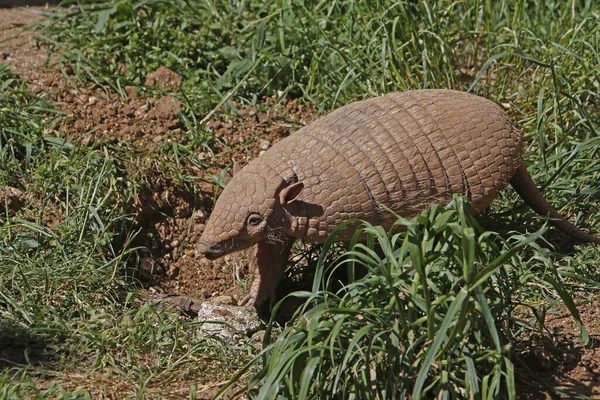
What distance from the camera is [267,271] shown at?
4.98 meters

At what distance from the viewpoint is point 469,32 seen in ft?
20.4

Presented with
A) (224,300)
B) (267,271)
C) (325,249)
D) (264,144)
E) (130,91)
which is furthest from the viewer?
(130,91)

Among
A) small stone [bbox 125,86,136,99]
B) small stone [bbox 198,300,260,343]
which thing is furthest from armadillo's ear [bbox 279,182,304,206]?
small stone [bbox 125,86,136,99]

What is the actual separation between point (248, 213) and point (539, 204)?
1824mm

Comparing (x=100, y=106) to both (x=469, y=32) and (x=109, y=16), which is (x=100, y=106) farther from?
(x=469, y=32)

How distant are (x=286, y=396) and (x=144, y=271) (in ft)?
6.87

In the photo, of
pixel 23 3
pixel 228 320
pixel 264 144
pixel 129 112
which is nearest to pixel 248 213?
pixel 228 320

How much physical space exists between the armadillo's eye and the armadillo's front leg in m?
0.42

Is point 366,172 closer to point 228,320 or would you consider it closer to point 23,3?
point 228,320

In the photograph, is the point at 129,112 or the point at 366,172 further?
the point at 129,112

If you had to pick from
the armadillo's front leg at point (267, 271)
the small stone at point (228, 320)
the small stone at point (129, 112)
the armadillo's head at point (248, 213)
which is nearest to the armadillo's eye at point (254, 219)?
the armadillo's head at point (248, 213)

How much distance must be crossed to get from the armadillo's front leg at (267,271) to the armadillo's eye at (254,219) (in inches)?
16.5

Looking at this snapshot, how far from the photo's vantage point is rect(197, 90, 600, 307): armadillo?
4.53m

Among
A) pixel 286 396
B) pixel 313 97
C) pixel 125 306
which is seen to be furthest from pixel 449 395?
pixel 313 97
